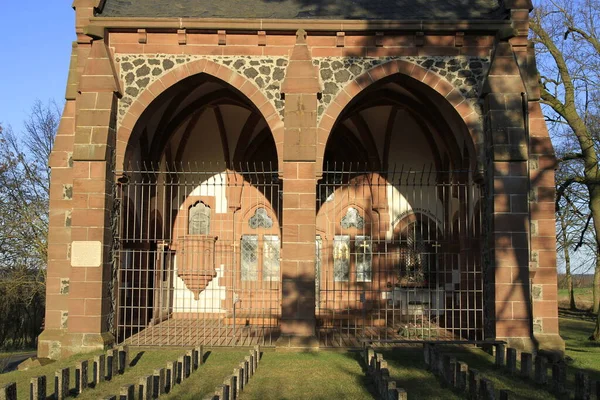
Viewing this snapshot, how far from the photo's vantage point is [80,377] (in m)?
7.48

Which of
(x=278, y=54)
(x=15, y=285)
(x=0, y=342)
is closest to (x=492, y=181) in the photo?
(x=278, y=54)

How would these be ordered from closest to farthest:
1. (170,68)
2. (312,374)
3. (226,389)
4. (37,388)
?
(226,389)
(37,388)
(312,374)
(170,68)

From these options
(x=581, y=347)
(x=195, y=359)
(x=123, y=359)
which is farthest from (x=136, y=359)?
(x=581, y=347)

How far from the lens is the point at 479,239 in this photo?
11.9 meters

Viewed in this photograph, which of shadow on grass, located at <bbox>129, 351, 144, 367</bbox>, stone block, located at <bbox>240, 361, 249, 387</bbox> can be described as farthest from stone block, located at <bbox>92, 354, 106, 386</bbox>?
stone block, located at <bbox>240, 361, 249, 387</bbox>

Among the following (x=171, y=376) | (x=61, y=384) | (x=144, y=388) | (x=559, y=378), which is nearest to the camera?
(x=144, y=388)

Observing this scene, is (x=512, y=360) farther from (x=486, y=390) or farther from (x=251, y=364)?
(x=251, y=364)

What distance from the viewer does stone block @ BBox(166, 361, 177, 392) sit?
25.2ft

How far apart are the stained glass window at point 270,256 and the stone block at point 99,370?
7908 millimetres

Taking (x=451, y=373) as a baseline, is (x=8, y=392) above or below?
above

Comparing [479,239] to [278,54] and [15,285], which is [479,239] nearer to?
[278,54]

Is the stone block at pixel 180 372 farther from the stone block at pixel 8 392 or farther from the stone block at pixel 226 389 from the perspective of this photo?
the stone block at pixel 8 392

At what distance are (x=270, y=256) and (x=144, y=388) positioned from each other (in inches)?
378

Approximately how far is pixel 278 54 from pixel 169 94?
2.11 meters
